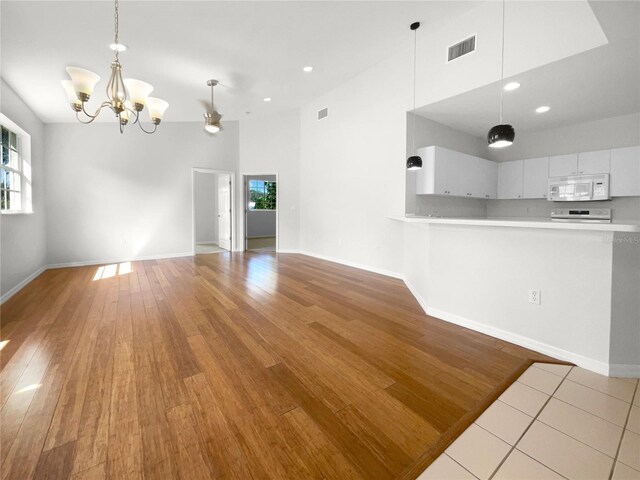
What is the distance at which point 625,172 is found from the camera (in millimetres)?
4469

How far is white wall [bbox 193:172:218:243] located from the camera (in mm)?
9305

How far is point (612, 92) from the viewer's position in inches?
148

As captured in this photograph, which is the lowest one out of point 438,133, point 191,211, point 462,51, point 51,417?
point 51,417

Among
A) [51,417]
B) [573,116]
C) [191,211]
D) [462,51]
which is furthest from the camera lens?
[191,211]

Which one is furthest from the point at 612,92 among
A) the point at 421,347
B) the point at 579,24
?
the point at 421,347

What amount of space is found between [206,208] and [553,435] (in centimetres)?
962

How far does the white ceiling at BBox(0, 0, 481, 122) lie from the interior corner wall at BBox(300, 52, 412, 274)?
52 cm

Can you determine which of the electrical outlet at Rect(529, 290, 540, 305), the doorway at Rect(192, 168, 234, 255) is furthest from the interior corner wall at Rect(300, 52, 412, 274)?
the doorway at Rect(192, 168, 234, 255)

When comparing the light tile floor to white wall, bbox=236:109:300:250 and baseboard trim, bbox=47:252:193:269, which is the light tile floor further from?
baseboard trim, bbox=47:252:193:269

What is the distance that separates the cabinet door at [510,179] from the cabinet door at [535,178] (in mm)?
84

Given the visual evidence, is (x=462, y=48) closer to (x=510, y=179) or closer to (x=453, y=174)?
(x=453, y=174)

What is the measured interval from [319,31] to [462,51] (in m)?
1.85

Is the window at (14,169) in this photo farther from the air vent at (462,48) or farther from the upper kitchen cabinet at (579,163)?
the upper kitchen cabinet at (579,163)

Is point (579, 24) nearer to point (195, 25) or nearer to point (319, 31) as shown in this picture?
point (319, 31)
